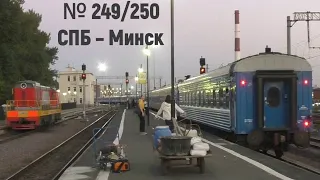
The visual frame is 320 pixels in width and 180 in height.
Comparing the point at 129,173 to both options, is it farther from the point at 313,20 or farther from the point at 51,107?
the point at 313,20

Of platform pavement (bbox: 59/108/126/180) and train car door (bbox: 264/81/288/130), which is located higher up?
train car door (bbox: 264/81/288/130)

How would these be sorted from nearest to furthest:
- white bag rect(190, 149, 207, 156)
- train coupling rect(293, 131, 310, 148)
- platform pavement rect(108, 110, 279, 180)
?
white bag rect(190, 149, 207, 156) → platform pavement rect(108, 110, 279, 180) → train coupling rect(293, 131, 310, 148)

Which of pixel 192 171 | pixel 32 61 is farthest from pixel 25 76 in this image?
pixel 192 171

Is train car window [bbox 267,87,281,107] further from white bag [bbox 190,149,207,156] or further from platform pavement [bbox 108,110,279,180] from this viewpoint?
white bag [bbox 190,149,207,156]

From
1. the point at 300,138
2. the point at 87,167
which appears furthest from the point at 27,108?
the point at 300,138

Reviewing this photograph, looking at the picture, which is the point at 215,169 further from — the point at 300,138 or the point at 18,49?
the point at 18,49

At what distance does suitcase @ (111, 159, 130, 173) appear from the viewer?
1095 cm

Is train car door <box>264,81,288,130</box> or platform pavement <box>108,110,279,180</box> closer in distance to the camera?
platform pavement <box>108,110,279,180</box>

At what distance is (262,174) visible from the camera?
33.9 feet

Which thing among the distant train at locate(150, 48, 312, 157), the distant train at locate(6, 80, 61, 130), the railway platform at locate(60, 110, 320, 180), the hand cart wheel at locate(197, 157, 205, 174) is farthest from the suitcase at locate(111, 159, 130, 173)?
the distant train at locate(6, 80, 61, 130)

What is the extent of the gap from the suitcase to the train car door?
585cm

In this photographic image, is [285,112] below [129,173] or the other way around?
the other way around

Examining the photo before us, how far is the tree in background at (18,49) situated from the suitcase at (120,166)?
31740 millimetres

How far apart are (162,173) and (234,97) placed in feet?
18.9
